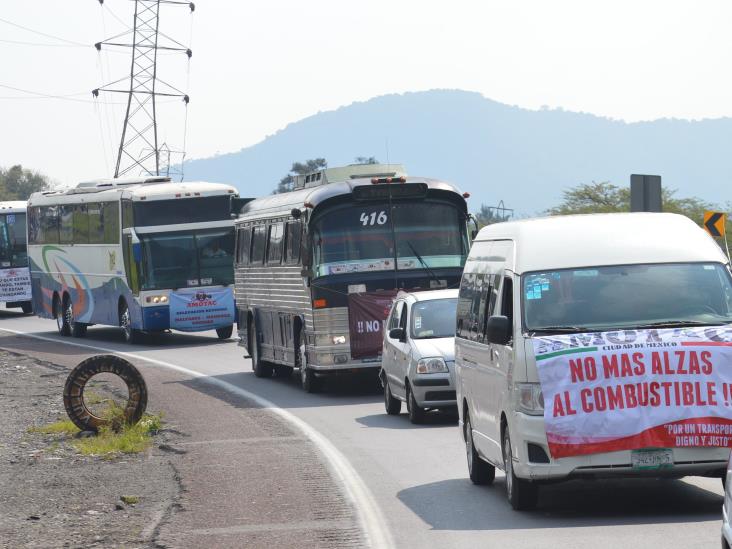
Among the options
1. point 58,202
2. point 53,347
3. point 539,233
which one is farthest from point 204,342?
point 539,233

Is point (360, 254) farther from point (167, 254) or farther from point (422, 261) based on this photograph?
point (167, 254)

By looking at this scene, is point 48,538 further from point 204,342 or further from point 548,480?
point 204,342

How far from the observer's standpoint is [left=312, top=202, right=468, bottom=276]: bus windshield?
23016 millimetres

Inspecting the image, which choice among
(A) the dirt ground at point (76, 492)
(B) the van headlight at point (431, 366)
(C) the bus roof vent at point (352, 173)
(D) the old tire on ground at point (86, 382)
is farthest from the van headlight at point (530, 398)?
(C) the bus roof vent at point (352, 173)

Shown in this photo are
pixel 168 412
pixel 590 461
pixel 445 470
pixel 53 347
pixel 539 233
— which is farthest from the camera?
pixel 53 347

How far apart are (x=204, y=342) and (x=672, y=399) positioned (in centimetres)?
2900

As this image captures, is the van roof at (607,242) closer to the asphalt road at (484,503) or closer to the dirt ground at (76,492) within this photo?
the asphalt road at (484,503)

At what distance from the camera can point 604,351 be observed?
1066cm

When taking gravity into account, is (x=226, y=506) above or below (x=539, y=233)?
below

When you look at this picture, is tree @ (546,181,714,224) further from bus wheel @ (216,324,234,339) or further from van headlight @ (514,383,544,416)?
van headlight @ (514,383,544,416)

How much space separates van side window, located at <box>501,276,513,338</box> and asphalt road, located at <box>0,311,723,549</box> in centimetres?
151

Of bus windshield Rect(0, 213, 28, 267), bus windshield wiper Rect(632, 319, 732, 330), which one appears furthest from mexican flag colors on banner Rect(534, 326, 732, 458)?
bus windshield Rect(0, 213, 28, 267)

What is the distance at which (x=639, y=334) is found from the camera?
423 inches

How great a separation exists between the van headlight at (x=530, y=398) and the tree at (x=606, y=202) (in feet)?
163
